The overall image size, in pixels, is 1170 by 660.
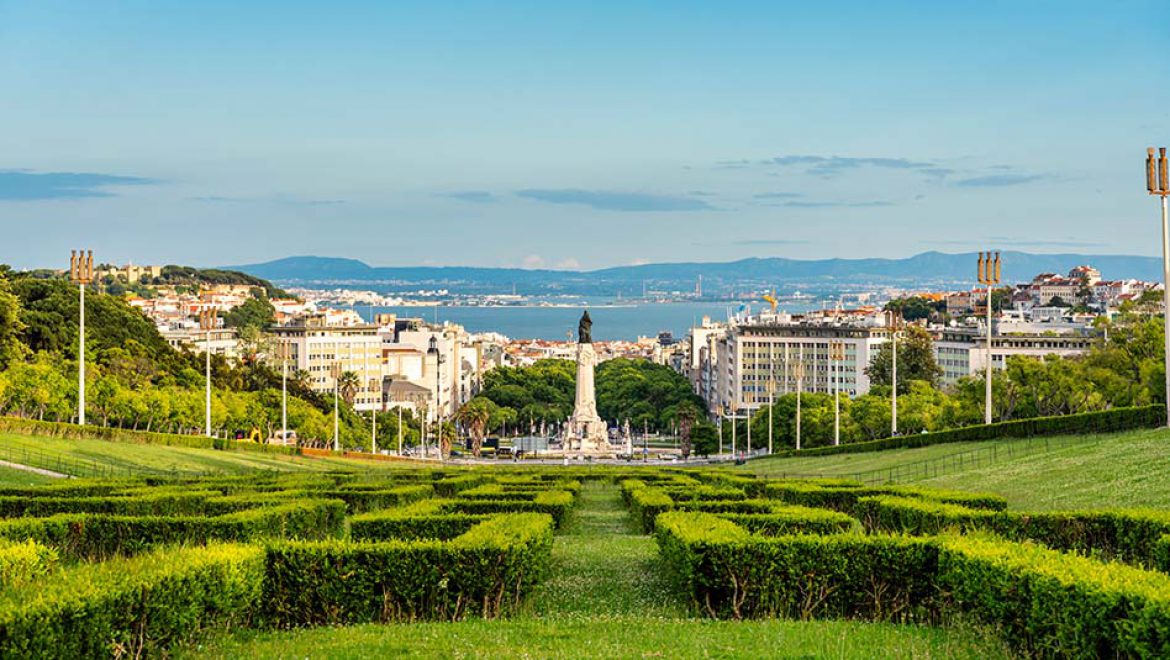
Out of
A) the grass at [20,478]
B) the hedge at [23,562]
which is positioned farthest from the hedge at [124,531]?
the grass at [20,478]

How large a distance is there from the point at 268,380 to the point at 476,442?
20.2 m

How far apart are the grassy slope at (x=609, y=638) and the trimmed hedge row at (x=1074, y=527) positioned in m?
4.03

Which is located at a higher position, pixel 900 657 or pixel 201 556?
pixel 201 556

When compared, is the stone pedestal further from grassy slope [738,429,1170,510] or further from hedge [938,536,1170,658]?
hedge [938,536,1170,658]

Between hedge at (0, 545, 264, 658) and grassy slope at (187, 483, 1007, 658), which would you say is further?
grassy slope at (187, 483, 1007, 658)

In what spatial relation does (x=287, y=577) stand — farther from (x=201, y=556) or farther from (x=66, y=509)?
(x=66, y=509)

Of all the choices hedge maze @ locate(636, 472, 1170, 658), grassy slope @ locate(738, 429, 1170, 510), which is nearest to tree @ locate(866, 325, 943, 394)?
grassy slope @ locate(738, 429, 1170, 510)

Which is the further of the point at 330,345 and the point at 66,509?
the point at 330,345

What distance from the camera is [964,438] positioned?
56.5 meters

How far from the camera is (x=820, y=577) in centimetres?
1638

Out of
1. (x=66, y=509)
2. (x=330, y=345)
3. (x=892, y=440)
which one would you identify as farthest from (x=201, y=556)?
(x=330, y=345)

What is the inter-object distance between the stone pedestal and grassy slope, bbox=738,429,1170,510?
56.2 meters

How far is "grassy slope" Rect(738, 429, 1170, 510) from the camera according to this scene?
28.5m

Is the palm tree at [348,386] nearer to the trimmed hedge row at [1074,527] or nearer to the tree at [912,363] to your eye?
the tree at [912,363]
